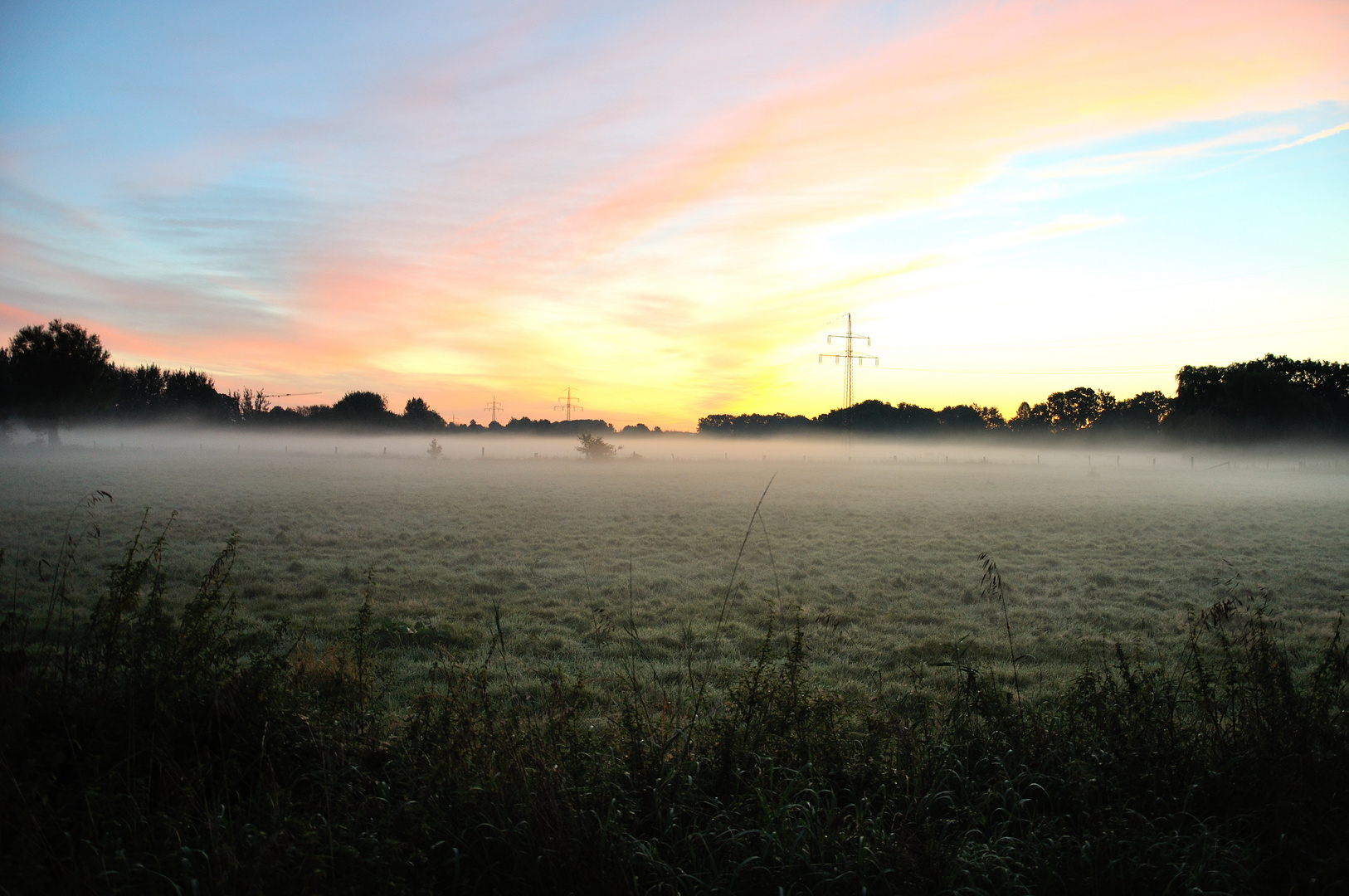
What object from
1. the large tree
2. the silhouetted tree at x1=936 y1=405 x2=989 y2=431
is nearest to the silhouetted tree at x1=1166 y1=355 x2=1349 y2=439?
the silhouetted tree at x1=936 y1=405 x2=989 y2=431

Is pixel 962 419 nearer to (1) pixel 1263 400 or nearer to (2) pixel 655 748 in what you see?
(1) pixel 1263 400

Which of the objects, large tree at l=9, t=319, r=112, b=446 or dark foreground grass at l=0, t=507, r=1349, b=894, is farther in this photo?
large tree at l=9, t=319, r=112, b=446

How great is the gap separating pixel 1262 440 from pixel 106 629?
98335mm

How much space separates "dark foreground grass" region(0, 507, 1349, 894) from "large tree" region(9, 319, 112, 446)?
241 ft

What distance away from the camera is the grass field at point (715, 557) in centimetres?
862


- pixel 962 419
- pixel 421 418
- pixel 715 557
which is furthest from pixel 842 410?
pixel 715 557

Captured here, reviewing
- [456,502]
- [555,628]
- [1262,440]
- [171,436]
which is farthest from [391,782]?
[171,436]

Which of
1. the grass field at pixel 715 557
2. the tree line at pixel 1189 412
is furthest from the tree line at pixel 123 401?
the tree line at pixel 1189 412

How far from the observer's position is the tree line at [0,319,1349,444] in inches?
2248

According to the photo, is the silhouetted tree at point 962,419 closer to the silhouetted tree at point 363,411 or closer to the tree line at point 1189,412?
the tree line at point 1189,412

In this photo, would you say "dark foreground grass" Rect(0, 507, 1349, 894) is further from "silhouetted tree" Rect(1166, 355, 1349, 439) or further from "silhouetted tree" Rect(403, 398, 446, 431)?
"silhouetted tree" Rect(403, 398, 446, 431)

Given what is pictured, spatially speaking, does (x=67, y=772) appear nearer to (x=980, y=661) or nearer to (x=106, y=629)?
(x=106, y=629)

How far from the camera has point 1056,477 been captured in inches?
1898

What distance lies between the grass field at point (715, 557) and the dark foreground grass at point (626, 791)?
1.49 m
